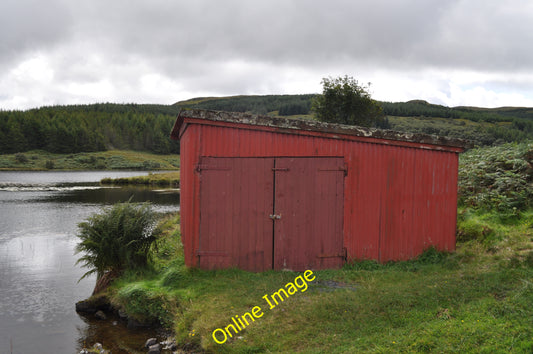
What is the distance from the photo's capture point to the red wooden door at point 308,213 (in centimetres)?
872

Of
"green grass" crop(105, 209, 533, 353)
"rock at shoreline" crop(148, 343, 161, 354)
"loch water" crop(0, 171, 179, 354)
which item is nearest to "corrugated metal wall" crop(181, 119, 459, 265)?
"green grass" crop(105, 209, 533, 353)

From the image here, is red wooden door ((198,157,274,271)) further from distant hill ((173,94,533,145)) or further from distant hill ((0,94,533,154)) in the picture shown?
distant hill ((0,94,533,154))

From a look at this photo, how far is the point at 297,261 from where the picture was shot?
8766mm

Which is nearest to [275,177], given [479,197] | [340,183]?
[340,183]

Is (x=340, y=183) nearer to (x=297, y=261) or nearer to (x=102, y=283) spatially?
(x=297, y=261)

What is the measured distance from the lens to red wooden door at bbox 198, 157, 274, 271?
27.6 ft

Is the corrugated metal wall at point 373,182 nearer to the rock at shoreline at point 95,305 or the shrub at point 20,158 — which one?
the rock at shoreline at point 95,305

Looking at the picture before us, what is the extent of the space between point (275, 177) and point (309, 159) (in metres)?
0.89

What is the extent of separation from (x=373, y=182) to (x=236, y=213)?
334 centimetres

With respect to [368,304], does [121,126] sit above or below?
above

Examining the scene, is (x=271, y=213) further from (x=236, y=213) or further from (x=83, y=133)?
(x=83, y=133)

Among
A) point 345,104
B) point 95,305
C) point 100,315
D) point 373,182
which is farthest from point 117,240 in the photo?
point 345,104

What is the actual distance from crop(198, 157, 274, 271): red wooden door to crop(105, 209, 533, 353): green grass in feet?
1.14

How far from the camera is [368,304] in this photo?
6488 millimetres
